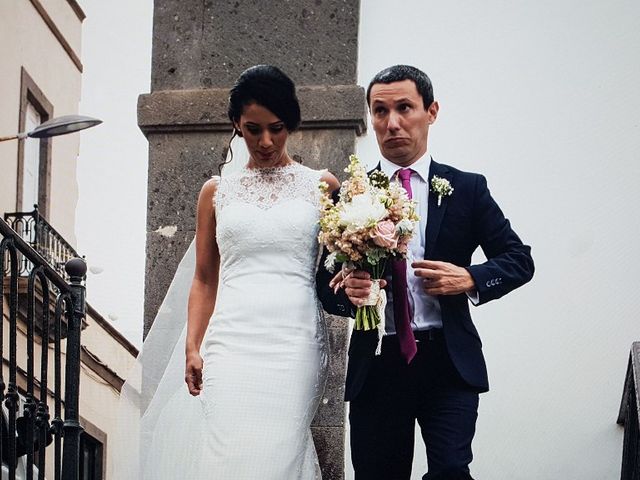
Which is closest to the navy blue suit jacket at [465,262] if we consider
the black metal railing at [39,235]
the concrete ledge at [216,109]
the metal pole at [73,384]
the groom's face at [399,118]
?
the groom's face at [399,118]

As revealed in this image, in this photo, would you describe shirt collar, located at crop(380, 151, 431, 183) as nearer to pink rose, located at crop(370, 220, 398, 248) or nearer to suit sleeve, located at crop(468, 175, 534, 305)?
suit sleeve, located at crop(468, 175, 534, 305)

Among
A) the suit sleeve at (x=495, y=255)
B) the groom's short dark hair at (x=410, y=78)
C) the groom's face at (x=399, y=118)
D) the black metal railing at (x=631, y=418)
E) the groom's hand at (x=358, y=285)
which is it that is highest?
the groom's short dark hair at (x=410, y=78)

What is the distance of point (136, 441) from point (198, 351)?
2.10 ft

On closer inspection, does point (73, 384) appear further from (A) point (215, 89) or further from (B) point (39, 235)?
(B) point (39, 235)

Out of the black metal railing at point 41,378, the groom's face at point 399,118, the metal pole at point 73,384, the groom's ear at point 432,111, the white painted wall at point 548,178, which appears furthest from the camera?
the white painted wall at point 548,178

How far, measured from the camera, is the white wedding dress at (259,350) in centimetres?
477

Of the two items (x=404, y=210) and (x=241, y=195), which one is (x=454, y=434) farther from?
(x=241, y=195)

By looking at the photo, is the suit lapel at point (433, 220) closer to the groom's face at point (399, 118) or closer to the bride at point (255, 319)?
the groom's face at point (399, 118)

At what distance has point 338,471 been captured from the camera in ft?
19.2

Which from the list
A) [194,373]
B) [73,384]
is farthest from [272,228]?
[73,384]

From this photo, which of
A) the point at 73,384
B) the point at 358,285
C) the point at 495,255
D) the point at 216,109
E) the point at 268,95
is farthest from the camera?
the point at 216,109

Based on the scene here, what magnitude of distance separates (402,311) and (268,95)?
0.98 metres

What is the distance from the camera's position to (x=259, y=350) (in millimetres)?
4863

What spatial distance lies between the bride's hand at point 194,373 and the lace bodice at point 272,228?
31cm
